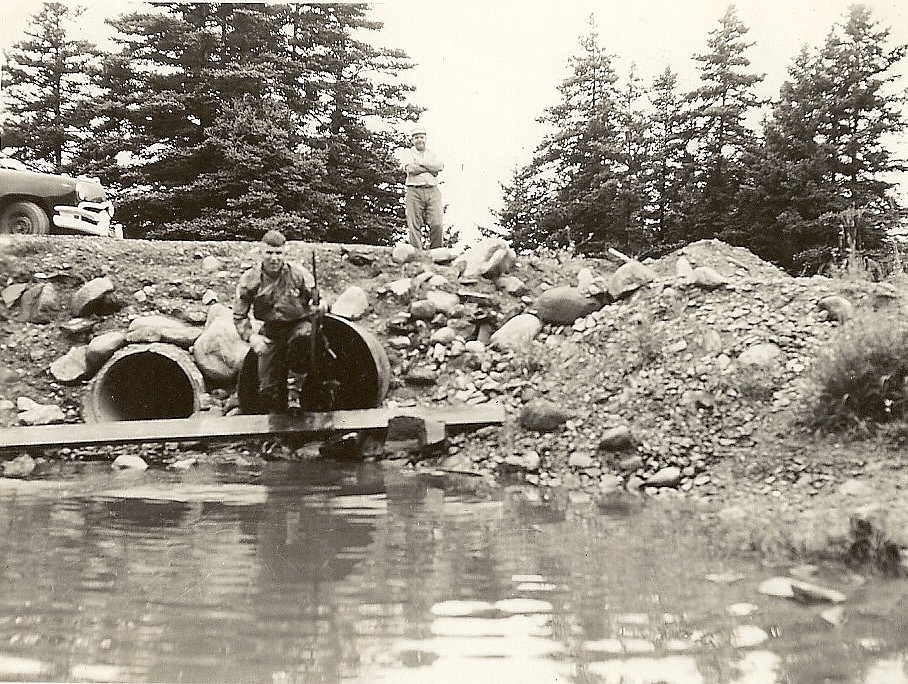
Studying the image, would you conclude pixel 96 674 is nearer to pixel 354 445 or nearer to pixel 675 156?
pixel 354 445

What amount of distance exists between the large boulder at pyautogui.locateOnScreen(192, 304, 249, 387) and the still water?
10.2 feet

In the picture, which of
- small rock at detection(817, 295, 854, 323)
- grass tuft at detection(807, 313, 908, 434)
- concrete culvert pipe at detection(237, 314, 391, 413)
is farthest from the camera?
concrete culvert pipe at detection(237, 314, 391, 413)

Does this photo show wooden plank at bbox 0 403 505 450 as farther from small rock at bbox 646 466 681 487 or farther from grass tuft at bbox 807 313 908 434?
grass tuft at bbox 807 313 908 434

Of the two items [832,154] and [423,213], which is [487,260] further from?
[832,154]

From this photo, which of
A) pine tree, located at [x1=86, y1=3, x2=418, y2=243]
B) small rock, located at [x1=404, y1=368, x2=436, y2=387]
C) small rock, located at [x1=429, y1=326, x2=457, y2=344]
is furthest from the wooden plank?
pine tree, located at [x1=86, y1=3, x2=418, y2=243]

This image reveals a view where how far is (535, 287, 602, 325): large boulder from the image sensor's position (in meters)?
9.02

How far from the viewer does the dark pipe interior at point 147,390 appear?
8719mm

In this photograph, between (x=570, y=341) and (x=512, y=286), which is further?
(x=512, y=286)

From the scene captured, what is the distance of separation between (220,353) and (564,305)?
12.0 feet

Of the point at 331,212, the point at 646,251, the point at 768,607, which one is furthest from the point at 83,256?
the point at 768,607

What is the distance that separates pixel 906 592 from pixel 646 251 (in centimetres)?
639

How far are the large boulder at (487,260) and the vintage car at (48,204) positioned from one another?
4.83m

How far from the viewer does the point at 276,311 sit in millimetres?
7484

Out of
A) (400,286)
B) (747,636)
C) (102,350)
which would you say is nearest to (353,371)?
(400,286)
